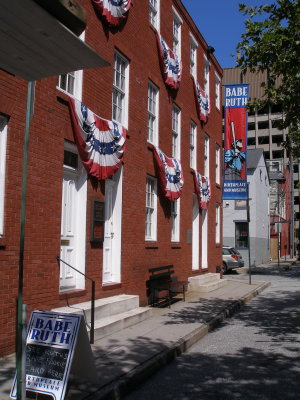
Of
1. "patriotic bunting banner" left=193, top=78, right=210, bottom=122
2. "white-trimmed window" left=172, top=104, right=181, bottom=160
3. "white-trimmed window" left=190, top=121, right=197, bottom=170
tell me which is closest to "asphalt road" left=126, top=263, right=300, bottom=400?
"white-trimmed window" left=172, top=104, right=181, bottom=160

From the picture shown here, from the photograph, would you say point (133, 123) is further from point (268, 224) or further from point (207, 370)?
point (268, 224)

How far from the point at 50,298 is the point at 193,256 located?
995 cm

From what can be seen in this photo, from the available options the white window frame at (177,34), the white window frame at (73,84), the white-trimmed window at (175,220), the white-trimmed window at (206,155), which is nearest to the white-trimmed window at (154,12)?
the white window frame at (177,34)

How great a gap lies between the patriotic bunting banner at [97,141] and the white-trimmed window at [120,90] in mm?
622

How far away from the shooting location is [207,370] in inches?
264

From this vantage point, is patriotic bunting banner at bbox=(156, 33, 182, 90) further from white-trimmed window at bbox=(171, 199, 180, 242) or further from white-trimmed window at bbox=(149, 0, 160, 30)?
white-trimmed window at bbox=(171, 199, 180, 242)

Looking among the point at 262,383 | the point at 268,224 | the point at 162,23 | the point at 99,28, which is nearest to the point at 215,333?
the point at 262,383

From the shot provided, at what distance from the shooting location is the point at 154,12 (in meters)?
13.2

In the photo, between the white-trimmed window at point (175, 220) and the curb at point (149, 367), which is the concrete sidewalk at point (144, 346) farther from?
the white-trimmed window at point (175, 220)

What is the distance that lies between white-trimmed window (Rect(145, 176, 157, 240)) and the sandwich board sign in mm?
7228

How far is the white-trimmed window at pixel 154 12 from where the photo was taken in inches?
506

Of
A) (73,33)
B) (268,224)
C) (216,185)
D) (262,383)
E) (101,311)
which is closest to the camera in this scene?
(73,33)

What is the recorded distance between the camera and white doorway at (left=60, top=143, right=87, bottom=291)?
331 inches

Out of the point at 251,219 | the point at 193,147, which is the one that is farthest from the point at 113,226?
the point at 251,219
